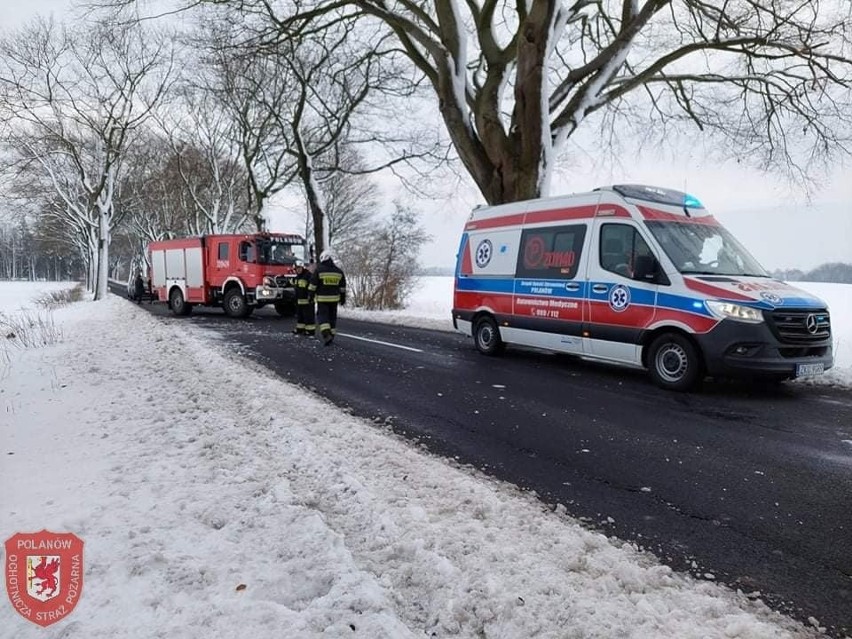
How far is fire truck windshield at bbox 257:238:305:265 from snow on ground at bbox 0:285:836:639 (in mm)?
12489

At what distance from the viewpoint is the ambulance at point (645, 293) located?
21.0 ft

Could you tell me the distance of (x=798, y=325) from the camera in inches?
253

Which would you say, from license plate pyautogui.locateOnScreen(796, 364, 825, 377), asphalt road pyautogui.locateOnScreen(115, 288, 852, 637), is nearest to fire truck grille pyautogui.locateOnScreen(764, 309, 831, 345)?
license plate pyautogui.locateOnScreen(796, 364, 825, 377)

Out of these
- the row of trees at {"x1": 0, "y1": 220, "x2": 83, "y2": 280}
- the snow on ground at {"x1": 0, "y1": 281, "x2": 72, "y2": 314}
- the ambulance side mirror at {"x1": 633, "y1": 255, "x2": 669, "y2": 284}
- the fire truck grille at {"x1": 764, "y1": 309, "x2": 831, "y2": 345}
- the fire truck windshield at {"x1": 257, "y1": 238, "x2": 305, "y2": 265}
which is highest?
the row of trees at {"x1": 0, "y1": 220, "x2": 83, "y2": 280}

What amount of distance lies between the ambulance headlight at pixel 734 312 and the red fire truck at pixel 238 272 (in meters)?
13.5

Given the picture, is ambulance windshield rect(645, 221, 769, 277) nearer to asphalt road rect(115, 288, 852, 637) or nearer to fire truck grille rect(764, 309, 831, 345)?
fire truck grille rect(764, 309, 831, 345)

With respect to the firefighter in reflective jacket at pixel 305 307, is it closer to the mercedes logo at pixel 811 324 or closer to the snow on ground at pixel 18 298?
the mercedes logo at pixel 811 324

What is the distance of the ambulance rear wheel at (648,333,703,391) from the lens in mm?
6715

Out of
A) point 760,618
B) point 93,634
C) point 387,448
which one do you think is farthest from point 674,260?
point 93,634

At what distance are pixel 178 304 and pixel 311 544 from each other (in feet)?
62.4

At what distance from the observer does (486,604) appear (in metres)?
2.34

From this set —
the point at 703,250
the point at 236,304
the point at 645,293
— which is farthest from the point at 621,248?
the point at 236,304

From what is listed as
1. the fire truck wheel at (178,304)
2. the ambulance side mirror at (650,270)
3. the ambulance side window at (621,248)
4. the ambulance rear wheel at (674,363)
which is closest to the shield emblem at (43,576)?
the ambulance rear wheel at (674,363)

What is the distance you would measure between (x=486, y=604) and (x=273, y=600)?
3.07ft
